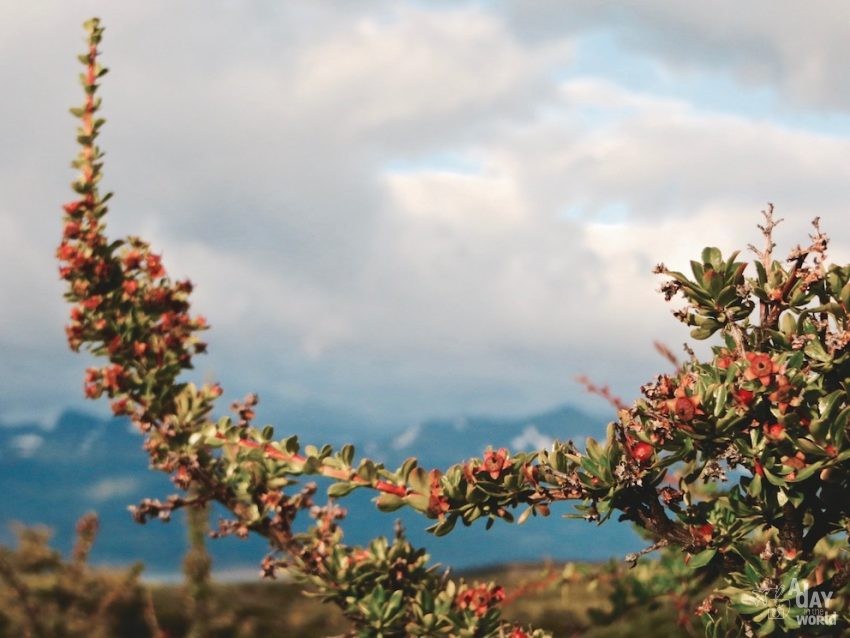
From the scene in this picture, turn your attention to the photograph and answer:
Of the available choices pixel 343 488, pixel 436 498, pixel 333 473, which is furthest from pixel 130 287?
pixel 436 498

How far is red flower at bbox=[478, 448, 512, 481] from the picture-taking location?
353 centimetres

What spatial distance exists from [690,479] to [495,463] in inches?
27.3

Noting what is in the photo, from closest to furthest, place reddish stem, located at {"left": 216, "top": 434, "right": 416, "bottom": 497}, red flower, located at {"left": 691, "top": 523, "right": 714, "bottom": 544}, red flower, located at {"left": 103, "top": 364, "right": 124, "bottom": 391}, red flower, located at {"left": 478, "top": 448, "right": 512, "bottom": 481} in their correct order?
red flower, located at {"left": 691, "top": 523, "right": 714, "bottom": 544} → red flower, located at {"left": 478, "top": 448, "right": 512, "bottom": 481} → reddish stem, located at {"left": 216, "top": 434, "right": 416, "bottom": 497} → red flower, located at {"left": 103, "top": 364, "right": 124, "bottom": 391}

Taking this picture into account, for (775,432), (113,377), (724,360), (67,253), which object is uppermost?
(67,253)

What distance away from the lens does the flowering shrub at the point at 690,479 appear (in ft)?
10.2

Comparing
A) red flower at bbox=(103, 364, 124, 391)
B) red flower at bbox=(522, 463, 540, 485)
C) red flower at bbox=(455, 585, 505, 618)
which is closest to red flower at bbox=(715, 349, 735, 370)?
red flower at bbox=(522, 463, 540, 485)

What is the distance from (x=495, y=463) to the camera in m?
3.54

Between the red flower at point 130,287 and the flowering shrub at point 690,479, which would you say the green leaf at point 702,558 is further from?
the red flower at point 130,287

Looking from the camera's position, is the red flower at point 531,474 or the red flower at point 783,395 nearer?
the red flower at point 783,395

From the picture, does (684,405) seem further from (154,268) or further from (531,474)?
(154,268)

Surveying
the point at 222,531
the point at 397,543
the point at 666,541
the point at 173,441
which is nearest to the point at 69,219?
the point at 173,441

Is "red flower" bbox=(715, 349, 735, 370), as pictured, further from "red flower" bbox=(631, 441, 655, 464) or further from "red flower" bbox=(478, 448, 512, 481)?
"red flower" bbox=(478, 448, 512, 481)

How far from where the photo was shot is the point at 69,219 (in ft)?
17.4

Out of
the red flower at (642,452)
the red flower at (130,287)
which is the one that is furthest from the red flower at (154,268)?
the red flower at (642,452)
